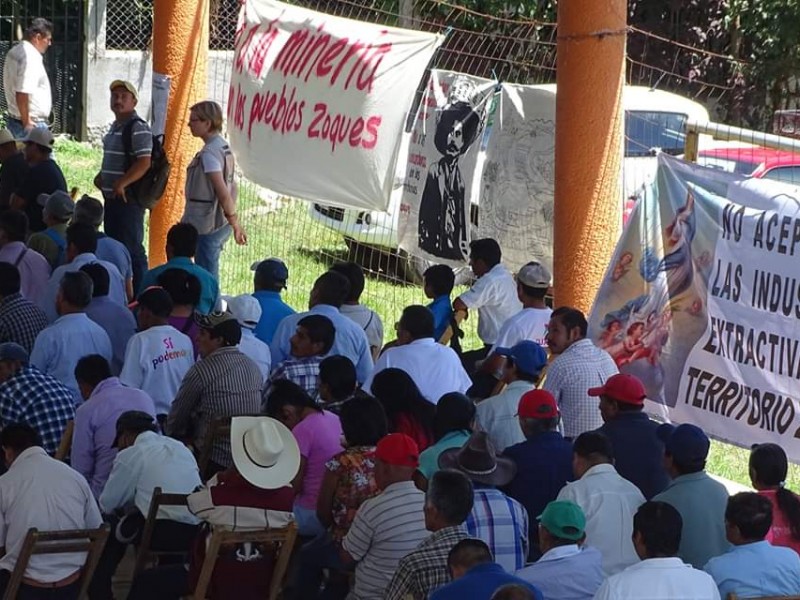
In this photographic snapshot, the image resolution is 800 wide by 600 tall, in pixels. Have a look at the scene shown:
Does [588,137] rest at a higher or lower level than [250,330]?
higher

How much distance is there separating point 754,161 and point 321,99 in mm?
4376

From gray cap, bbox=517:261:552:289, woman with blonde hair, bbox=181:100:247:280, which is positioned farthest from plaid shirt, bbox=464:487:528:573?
woman with blonde hair, bbox=181:100:247:280

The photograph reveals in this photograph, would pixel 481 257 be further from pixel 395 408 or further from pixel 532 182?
pixel 395 408

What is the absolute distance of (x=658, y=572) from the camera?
5.29 m

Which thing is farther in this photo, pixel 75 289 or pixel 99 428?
pixel 75 289

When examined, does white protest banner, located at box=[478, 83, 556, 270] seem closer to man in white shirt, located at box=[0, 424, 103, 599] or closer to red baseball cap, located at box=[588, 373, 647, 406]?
red baseball cap, located at box=[588, 373, 647, 406]

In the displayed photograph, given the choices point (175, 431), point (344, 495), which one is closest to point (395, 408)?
point (344, 495)

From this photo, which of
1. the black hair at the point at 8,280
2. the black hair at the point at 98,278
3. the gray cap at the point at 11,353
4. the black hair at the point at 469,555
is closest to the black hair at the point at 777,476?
the black hair at the point at 469,555

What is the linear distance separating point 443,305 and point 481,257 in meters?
0.37

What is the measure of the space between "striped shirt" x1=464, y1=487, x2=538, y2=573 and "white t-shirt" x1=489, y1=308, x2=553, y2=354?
8.16 ft

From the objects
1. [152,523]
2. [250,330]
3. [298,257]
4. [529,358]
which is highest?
[529,358]

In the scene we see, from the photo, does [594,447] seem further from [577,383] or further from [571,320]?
[571,320]

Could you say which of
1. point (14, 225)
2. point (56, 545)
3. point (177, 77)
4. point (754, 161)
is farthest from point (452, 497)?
point (754, 161)

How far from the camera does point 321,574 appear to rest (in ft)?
22.8
